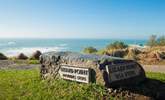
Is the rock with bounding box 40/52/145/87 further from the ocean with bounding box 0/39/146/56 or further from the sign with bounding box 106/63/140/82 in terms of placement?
the ocean with bounding box 0/39/146/56

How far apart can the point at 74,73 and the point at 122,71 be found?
4.79 ft

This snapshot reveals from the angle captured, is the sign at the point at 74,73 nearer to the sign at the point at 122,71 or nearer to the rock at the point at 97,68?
the rock at the point at 97,68

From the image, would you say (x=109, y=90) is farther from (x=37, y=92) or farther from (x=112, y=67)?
(x=37, y=92)

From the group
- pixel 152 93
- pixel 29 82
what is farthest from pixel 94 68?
pixel 29 82

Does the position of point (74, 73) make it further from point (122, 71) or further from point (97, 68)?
point (122, 71)

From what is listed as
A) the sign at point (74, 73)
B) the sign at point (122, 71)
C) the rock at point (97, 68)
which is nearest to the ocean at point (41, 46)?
the rock at point (97, 68)

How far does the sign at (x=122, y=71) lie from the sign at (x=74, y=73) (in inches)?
26.5

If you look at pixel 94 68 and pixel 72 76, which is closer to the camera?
pixel 94 68

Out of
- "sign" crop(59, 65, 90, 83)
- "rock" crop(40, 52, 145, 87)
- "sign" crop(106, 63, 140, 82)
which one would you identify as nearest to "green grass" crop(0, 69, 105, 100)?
"sign" crop(59, 65, 90, 83)

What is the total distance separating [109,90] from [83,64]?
1227mm

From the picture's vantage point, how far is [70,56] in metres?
9.19

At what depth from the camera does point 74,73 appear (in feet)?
29.4

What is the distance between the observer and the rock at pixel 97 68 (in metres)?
8.19

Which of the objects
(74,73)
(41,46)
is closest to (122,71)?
(74,73)
